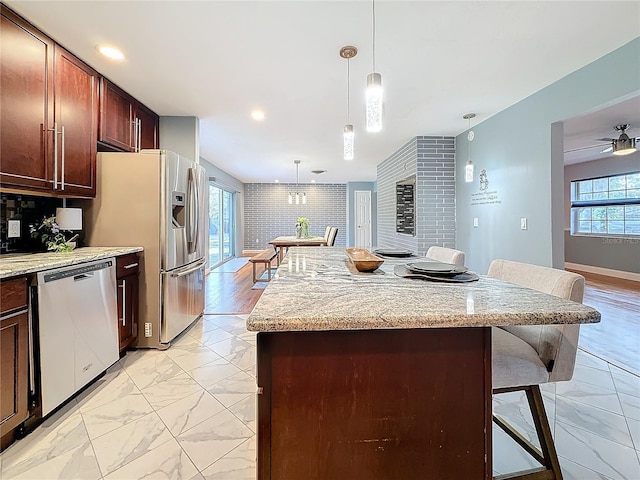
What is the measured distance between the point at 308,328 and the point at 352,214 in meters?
8.90

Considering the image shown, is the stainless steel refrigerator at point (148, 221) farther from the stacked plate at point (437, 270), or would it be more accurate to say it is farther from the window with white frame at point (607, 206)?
the window with white frame at point (607, 206)

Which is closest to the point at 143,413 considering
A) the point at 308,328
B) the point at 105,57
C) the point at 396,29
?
the point at 308,328

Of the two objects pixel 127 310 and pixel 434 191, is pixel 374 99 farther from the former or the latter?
pixel 434 191

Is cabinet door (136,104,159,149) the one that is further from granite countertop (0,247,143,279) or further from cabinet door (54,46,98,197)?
granite countertop (0,247,143,279)

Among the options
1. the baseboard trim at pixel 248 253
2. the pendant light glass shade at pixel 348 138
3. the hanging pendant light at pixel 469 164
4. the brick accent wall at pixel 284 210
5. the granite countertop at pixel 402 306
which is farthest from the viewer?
the brick accent wall at pixel 284 210

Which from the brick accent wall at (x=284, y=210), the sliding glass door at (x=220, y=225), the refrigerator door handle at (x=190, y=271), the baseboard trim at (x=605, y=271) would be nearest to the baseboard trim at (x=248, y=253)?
the brick accent wall at (x=284, y=210)

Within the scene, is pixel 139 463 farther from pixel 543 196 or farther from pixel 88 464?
pixel 543 196

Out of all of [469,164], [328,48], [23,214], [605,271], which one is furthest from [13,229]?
[605,271]

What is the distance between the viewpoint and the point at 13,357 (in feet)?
4.84

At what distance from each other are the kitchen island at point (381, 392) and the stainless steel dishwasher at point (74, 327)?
148 centimetres

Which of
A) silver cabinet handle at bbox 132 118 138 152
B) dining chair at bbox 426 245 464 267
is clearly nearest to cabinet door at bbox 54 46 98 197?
silver cabinet handle at bbox 132 118 138 152

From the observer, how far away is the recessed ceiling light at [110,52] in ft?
6.93

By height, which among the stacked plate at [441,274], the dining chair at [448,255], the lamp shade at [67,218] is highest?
the lamp shade at [67,218]

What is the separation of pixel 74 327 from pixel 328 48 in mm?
2393
